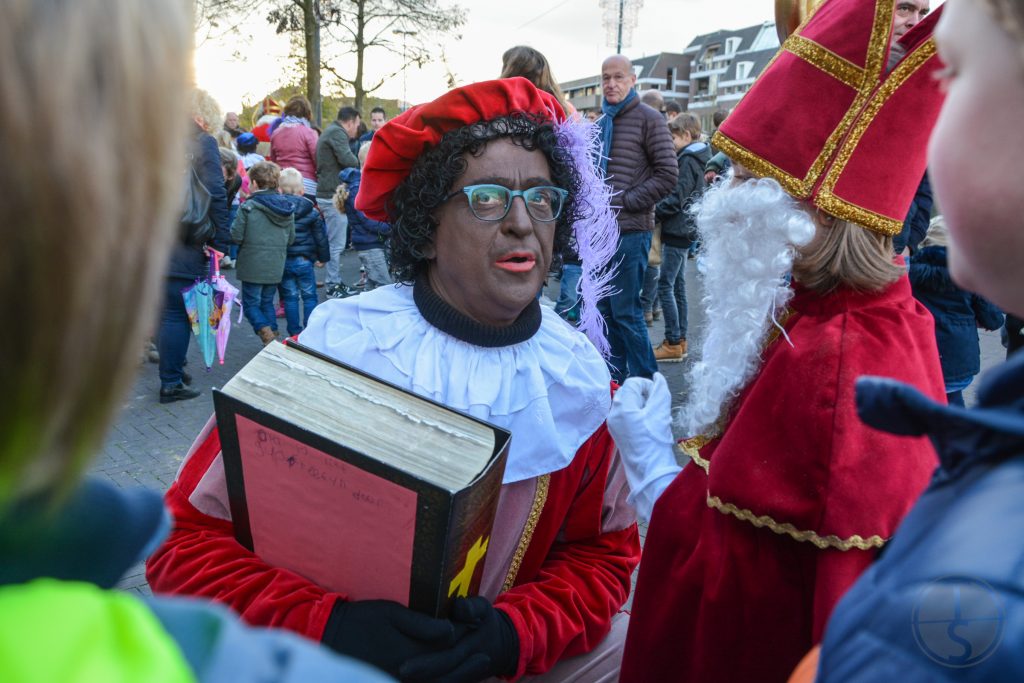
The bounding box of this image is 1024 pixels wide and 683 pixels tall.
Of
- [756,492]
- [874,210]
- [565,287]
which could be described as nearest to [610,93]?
[565,287]

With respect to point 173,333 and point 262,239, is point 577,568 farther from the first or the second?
point 262,239

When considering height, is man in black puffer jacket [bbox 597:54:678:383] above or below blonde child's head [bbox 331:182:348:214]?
above

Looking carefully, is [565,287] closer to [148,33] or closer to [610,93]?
[610,93]

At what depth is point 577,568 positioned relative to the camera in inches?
67.3

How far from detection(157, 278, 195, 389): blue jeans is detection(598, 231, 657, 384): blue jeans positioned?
2.98 m

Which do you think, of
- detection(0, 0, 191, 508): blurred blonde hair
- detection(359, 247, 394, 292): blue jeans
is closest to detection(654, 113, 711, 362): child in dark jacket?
detection(359, 247, 394, 292): blue jeans

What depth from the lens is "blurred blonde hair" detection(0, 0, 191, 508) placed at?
0.40 metres

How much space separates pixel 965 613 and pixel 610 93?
531 cm

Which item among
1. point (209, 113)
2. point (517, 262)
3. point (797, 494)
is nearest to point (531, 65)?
point (209, 113)

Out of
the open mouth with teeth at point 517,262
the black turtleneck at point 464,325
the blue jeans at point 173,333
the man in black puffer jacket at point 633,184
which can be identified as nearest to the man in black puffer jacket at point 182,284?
the blue jeans at point 173,333

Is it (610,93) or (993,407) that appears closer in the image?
(993,407)

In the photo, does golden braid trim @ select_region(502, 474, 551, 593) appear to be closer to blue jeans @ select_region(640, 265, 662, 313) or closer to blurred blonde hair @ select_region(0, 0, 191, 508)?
blurred blonde hair @ select_region(0, 0, 191, 508)

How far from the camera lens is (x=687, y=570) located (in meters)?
1.52

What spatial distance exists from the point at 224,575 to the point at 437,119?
1.11 m
